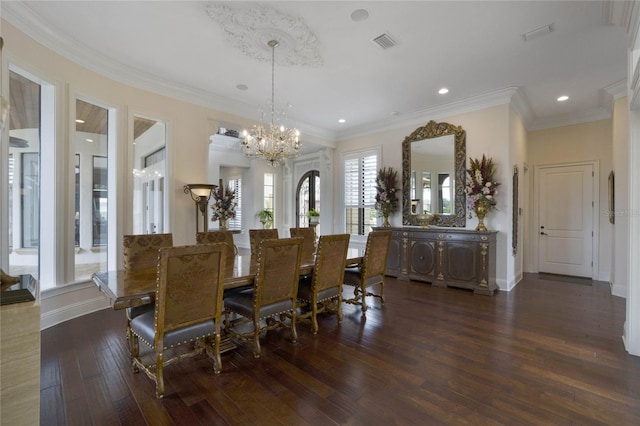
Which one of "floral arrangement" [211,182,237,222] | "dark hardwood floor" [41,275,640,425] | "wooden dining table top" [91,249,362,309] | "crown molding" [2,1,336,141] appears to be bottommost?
"dark hardwood floor" [41,275,640,425]

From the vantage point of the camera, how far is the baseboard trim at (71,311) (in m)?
3.15

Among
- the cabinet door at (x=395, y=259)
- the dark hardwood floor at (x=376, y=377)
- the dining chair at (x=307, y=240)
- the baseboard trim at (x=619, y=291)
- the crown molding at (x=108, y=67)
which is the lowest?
the dark hardwood floor at (x=376, y=377)

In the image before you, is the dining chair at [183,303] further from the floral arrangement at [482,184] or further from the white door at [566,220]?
the white door at [566,220]

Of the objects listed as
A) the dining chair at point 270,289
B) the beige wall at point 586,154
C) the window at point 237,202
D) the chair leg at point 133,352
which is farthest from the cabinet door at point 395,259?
the window at point 237,202

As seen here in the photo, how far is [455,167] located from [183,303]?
4.77 m

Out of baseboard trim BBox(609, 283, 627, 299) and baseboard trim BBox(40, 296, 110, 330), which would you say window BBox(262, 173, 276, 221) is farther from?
baseboard trim BBox(609, 283, 627, 299)

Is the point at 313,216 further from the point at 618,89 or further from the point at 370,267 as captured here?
the point at 618,89

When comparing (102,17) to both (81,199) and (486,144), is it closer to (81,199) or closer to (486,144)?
(81,199)

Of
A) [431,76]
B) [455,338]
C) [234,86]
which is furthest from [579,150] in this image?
[234,86]

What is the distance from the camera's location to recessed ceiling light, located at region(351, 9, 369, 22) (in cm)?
273

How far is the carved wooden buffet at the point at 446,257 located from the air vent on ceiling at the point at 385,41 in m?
2.98

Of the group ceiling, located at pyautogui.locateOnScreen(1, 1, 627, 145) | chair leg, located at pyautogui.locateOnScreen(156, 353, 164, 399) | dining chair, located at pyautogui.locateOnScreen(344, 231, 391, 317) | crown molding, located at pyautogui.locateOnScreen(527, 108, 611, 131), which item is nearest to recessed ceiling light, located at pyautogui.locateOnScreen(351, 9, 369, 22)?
ceiling, located at pyautogui.locateOnScreen(1, 1, 627, 145)

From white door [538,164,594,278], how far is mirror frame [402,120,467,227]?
2.17m

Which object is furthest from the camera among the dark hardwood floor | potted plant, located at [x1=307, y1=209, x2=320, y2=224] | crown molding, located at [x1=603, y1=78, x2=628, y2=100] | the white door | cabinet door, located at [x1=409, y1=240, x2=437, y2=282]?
potted plant, located at [x1=307, y1=209, x2=320, y2=224]
